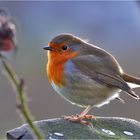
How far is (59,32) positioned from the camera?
1064 cm

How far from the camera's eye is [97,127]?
222 cm

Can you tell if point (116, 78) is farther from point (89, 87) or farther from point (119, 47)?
point (119, 47)

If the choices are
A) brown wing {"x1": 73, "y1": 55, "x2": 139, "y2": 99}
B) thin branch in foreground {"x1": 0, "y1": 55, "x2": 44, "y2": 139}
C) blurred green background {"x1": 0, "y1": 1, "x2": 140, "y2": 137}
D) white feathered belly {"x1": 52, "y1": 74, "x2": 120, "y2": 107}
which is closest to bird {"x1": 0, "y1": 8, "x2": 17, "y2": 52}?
thin branch in foreground {"x1": 0, "y1": 55, "x2": 44, "y2": 139}

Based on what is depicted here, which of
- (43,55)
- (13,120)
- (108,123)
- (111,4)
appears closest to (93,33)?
(111,4)

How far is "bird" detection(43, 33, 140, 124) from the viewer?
3180 mm

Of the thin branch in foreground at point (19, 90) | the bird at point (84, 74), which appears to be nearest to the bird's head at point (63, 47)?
the bird at point (84, 74)

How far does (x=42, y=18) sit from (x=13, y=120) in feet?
16.2

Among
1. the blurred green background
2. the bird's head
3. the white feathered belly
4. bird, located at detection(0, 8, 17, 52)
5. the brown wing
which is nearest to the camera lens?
bird, located at detection(0, 8, 17, 52)

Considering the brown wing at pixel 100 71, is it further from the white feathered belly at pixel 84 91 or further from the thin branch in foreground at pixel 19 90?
the thin branch in foreground at pixel 19 90

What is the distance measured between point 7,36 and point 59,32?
9568 millimetres

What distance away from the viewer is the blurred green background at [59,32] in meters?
7.37

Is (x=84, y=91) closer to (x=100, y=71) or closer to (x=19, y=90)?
(x=100, y=71)

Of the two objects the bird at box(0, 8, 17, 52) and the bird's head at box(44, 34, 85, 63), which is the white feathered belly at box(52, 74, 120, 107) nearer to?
the bird's head at box(44, 34, 85, 63)

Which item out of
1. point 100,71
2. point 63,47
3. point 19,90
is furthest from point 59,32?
point 19,90
